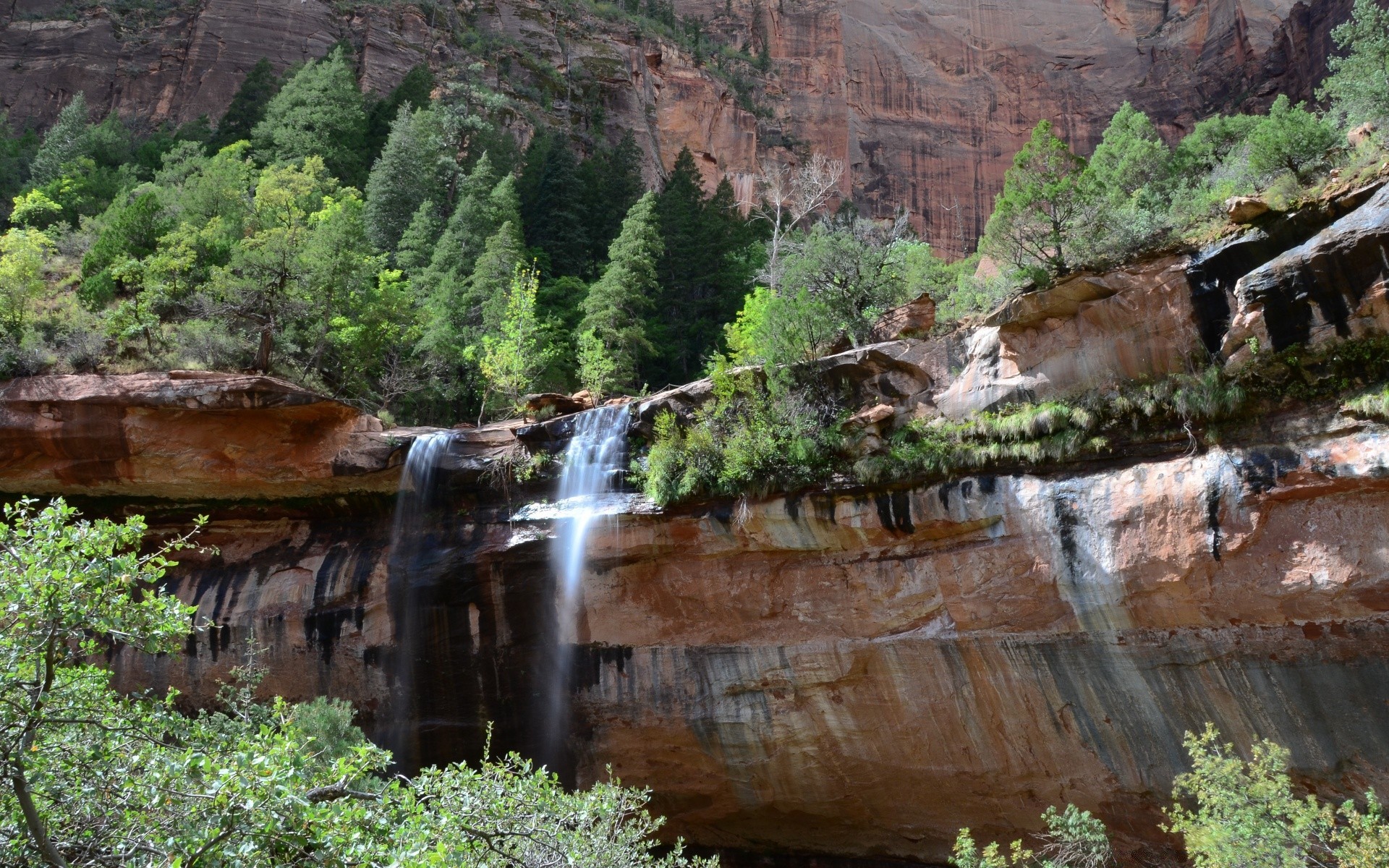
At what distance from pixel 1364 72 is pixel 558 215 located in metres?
25.8

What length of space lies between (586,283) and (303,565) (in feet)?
54.9

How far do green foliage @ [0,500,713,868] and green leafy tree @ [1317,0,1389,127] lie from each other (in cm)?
2541

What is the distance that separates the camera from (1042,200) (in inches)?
749

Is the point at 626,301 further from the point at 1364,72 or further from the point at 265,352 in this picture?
the point at 1364,72

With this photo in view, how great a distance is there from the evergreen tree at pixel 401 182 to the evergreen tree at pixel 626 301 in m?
10.00

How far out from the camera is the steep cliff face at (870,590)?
14.4 meters

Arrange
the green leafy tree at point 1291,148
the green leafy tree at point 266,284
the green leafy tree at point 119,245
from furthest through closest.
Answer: the green leafy tree at point 119,245, the green leafy tree at point 266,284, the green leafy tree at point 1291,148

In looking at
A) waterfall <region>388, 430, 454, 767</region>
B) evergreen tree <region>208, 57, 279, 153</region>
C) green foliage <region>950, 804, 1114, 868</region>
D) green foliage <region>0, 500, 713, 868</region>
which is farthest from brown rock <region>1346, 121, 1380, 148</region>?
evergreen tree <region>208, 57, 279, 153</region>

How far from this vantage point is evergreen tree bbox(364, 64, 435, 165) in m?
41.9

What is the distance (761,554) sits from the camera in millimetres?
19172

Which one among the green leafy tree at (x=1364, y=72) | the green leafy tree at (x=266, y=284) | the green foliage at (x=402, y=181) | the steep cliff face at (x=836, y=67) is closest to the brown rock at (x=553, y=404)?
the green leafy tree at (x=266, y=284)

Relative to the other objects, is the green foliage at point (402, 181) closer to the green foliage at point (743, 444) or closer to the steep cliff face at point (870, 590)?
the steep cliff face at point (870, 590)

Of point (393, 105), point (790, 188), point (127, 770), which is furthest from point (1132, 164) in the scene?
point (393, 105)

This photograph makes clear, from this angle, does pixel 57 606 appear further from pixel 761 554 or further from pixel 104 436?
pixel 104 436
